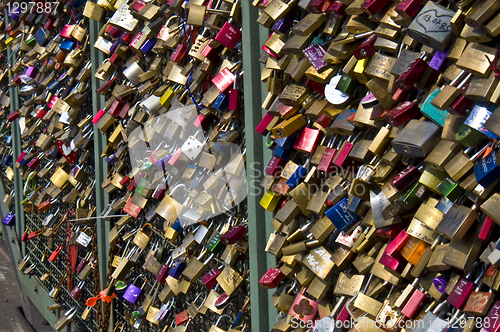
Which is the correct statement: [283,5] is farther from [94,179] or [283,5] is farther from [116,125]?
[94,179]

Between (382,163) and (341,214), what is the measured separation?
0.61 ft

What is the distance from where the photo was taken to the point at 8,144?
388 centimetres

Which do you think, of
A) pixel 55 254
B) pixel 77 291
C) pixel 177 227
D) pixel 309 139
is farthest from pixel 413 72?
pixel 55 254

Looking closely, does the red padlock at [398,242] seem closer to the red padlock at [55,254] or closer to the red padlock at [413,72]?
the red padlock at [413,72]

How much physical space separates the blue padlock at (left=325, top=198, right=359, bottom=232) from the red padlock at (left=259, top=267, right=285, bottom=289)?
0.30 metres

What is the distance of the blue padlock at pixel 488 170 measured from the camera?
2.70ft

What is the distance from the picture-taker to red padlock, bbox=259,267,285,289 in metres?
1.35

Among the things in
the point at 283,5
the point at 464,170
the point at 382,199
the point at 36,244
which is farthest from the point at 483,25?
the point at 36,244

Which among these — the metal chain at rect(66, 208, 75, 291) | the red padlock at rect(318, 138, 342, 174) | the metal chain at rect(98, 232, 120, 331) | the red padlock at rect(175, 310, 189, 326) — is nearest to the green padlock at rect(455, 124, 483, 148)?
the red padlock at rect(318, 138, 342, 174)

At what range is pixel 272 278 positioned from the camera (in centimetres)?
135

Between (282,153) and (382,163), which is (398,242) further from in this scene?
(282,153)

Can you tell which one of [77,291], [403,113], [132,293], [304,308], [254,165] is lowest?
[77,291]

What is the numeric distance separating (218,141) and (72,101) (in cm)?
137

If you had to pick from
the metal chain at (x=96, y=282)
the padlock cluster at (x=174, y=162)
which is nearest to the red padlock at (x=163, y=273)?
the padlock cluster at (x=174, y=162)
